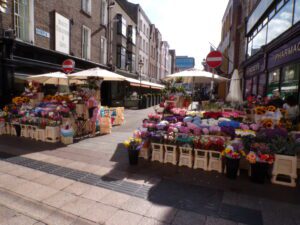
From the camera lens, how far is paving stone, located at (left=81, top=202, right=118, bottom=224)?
2.82 metres

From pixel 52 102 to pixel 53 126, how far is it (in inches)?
54.8

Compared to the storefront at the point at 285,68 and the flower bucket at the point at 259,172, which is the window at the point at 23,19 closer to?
the flower bucket at the point at 259,172

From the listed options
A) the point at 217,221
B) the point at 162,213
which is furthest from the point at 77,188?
the point at 217,221

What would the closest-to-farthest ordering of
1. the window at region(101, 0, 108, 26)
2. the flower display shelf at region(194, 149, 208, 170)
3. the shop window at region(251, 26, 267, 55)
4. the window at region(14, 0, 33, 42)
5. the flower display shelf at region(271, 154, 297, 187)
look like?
1. the flower display shelf at region(271, 154, 297, 187)
2. the flower display shelf at region(194, 149, 208, 170)
3. the window at region(14, 0, 33, 42)
4. the shop window at region(251, 26, 267, 55)
5. the window at region(101, 0, 108, 26)

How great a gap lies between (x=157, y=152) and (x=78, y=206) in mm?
2419

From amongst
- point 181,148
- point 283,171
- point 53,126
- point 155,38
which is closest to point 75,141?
point 53,126

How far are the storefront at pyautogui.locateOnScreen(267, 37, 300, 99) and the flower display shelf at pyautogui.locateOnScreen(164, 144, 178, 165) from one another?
493 cm

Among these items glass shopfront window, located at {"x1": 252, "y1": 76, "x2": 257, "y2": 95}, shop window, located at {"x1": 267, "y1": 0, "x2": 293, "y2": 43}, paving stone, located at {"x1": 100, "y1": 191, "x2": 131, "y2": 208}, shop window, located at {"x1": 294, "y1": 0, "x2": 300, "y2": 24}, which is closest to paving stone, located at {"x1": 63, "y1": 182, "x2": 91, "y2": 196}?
paving stone, located at {"x1": 100, "y1": 191, "x2": 131, "y2": 208}

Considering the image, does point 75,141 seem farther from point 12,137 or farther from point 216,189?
point 216,189

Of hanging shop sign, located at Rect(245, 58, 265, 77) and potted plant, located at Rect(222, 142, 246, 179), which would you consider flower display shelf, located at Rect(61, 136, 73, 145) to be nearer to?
potted plant, located at Rect(222, 142, 246, 179)

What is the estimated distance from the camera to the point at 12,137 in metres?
7.41

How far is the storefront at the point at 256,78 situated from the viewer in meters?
10.9

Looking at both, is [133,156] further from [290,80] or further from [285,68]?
[285,68]

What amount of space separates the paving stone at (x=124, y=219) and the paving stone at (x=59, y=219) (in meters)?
0.52
